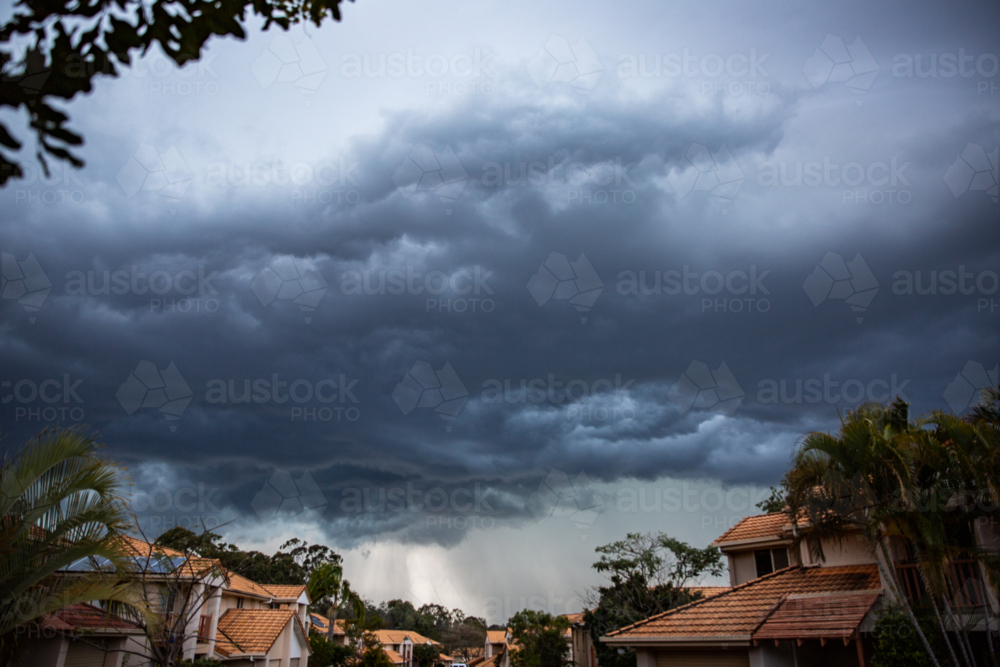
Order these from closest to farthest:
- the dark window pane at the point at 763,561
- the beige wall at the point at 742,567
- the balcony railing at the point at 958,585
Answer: the balcony railing at the point at 958,585 < the dark window pane at the point at 763,561 < the beige wall at the point at 742,567

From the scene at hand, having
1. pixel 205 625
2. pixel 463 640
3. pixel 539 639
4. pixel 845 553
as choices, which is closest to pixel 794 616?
pixel 845 553

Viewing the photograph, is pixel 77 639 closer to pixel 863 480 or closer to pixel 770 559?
pixel 863 480

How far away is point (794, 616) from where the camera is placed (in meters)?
17.7

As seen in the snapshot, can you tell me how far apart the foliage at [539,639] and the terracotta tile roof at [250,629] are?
15633 millimetres

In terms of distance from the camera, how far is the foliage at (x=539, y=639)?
39.4 m

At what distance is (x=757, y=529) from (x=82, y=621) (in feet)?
74.7

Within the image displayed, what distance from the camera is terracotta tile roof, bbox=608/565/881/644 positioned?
18.5 meters

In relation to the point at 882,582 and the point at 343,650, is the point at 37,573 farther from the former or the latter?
the point at 343,650

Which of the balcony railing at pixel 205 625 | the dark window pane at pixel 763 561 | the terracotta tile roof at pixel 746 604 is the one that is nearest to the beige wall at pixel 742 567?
the dark window pane at pixel 763 561

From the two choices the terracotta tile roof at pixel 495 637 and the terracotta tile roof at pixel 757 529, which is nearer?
the terracotta tile roof at pixel 757 529

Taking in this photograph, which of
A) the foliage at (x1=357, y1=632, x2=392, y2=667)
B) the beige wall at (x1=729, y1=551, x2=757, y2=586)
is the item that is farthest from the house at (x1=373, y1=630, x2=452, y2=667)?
the beige wall at (x1=729, y1=551, x2=757, y2=586)

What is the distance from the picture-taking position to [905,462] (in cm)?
1572

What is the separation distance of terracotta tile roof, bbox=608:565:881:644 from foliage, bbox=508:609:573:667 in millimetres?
21111

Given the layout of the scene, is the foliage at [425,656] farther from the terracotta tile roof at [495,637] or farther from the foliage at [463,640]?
the terracotta tile roof at [495,637]
